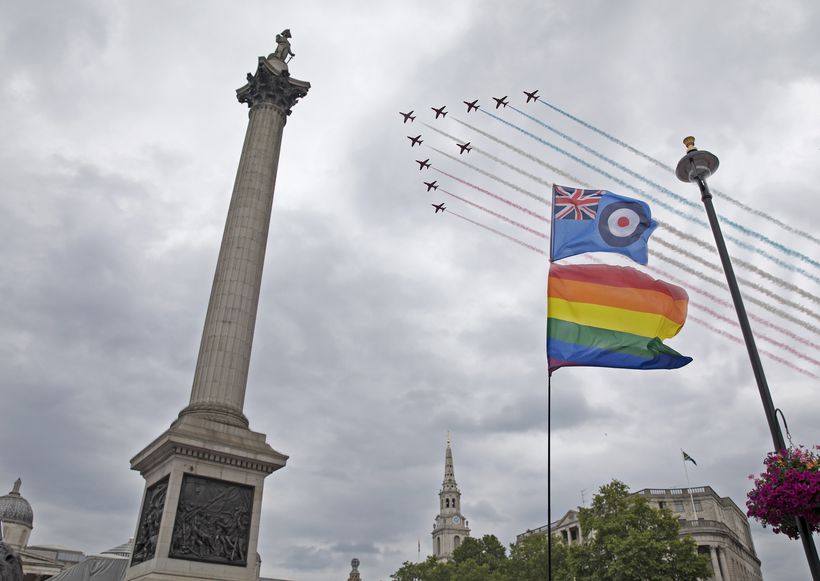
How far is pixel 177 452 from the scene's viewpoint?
25359mm

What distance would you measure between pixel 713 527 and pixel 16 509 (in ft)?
358

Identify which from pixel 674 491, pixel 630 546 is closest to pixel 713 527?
pixel 674 491

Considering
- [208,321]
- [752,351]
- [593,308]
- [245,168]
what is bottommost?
[752,351]

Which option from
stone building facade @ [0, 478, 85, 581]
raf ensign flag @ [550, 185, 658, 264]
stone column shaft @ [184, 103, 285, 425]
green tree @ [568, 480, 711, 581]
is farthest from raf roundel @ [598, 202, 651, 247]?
stone building facade @ [0, 478, 85, 581]

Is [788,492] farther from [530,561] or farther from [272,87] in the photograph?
[530,561]

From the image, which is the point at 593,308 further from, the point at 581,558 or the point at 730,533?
the point at 730,533

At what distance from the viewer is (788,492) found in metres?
12.9

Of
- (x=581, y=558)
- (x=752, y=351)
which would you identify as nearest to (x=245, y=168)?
(x=752, y=351)

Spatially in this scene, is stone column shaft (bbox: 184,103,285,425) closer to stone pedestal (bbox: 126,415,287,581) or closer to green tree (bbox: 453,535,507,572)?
stone pedestal (bbox: 126,415,287,581)

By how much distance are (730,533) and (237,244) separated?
73887 millimetres

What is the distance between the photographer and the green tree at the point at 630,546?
47531 mm

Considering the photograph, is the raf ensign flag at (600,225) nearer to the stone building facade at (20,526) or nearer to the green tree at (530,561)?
the green tree at (530,561)

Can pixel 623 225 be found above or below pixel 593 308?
above

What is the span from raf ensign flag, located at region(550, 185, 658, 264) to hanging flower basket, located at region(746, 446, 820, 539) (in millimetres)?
8447
